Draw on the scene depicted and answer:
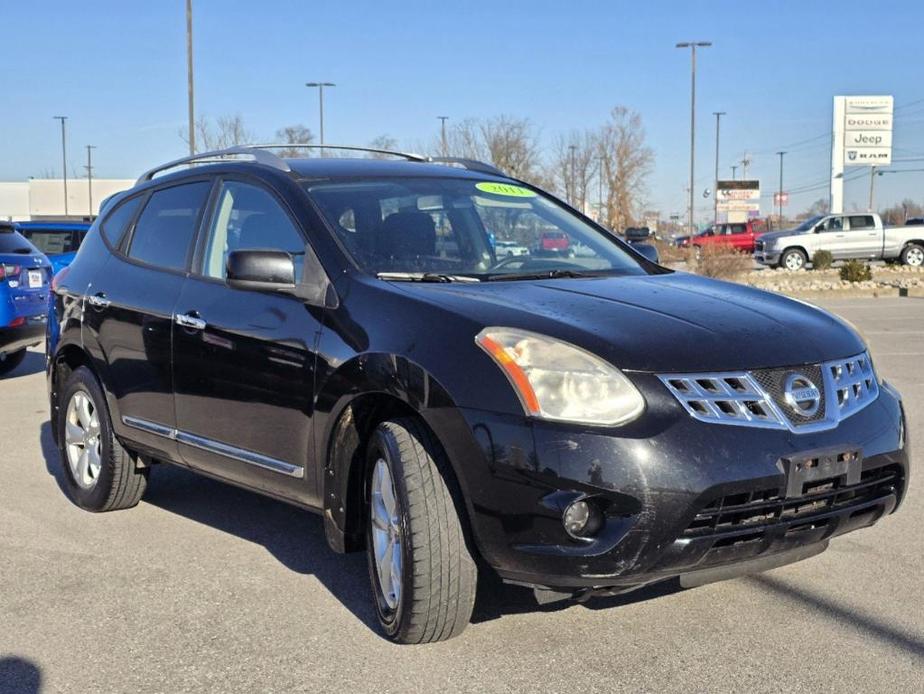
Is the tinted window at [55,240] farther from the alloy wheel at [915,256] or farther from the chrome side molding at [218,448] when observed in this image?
the alloy wheel at [915,256]

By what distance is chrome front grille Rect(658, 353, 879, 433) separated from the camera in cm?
337

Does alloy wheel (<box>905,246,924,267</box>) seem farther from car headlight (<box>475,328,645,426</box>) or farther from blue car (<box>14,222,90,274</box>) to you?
car headlight (<box>475,328,645,426</box>)

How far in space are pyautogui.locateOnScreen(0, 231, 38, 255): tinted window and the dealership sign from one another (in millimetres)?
58231

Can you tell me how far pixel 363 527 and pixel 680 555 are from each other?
1267 millimetres

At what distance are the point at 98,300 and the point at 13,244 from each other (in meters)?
5.90

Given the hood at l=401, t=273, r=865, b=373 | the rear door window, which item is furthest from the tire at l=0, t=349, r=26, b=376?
the rear door window

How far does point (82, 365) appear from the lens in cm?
586

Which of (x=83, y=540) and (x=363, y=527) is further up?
(x=363, y=527)

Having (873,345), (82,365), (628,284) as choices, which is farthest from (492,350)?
(873,345)

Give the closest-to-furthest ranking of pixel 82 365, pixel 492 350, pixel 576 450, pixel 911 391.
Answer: pixel 576 450 < pixel 492 350 < pixel 82 365 < pixel 911 391

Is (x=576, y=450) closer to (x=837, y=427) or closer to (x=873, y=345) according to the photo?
(x=837, y=427)

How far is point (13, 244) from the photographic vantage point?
35.6 feet

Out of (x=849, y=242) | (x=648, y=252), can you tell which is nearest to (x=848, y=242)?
(x=849, y=242)

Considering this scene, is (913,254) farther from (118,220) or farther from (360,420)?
(360,420)
